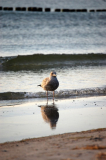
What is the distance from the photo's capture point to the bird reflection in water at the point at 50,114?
23.9 ft

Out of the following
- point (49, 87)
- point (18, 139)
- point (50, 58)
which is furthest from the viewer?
point (50, 58)

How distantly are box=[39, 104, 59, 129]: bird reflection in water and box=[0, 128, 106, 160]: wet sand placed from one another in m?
1.10

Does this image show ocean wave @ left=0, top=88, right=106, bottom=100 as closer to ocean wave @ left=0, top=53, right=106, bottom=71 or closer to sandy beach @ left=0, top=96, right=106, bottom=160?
sandy beach @ left=0, top=96, right=106, bottom=160

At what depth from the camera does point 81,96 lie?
10.7 meters

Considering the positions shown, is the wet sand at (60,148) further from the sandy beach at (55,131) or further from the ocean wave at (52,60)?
the ocean wave at (52,60)

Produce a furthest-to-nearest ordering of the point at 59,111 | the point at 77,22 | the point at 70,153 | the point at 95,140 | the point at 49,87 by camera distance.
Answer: the point at 77,22
the point at 49,87
the point at 59,111
the point at 95,140
the point at 70,153

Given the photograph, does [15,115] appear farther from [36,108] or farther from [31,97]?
[31,97]

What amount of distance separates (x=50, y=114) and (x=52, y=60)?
1396 centimetres

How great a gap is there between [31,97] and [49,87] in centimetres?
68

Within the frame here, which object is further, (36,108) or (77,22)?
(77,22)

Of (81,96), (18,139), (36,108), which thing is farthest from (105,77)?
(18,139)

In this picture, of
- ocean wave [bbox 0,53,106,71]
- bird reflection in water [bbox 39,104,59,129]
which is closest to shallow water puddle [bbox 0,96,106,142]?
bird reflection in water [bbox 39,104,59,129]

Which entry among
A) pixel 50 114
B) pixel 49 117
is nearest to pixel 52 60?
pixel 50 114

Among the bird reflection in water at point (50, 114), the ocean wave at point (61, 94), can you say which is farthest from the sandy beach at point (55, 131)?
the ocean wave at point (61, 94)
